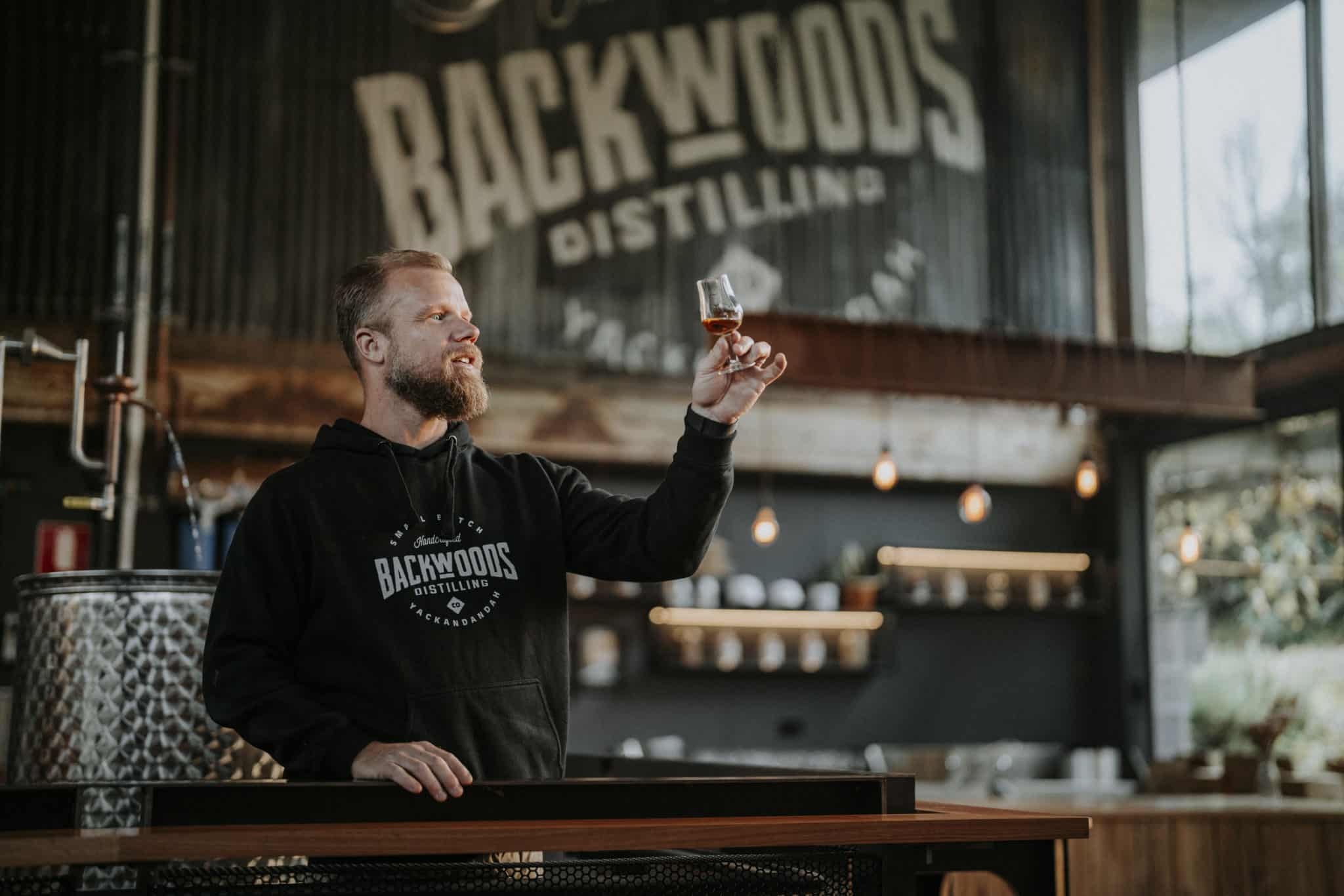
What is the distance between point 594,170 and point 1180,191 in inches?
142

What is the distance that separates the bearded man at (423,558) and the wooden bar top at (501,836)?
0.30 m

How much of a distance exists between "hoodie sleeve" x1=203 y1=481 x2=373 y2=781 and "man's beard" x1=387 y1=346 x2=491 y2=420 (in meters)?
0.23

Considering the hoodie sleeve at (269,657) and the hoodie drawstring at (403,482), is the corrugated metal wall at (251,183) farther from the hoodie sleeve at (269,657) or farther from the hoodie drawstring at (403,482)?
the hoodie sleeve at (269,657)

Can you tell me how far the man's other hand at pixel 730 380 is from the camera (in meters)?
1.76

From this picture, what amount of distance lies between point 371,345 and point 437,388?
13cm

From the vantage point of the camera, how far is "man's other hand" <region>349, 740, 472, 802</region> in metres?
1.53

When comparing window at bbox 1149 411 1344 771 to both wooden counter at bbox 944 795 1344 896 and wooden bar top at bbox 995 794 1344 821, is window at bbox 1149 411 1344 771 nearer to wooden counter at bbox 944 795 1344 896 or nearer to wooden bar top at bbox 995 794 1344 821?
wooden bar top at bbox 995 794 1344 821

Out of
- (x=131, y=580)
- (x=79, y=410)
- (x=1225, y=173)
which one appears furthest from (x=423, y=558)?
(x=1225, y=173)

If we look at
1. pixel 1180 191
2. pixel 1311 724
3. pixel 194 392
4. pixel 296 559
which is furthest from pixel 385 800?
pixel 1180 191

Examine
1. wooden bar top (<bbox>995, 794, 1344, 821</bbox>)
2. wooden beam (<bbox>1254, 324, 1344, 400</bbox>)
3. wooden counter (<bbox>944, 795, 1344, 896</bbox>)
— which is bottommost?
wooden counter (<bbox>944, 795, 1344, 896</bbox>)

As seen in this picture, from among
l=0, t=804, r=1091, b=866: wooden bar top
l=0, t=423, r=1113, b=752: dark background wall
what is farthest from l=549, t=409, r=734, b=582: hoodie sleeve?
l=0, t=423, r=1113, b=752: dark background wall

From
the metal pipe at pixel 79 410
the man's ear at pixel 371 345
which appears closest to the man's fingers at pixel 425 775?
the man's ear at pixel 371 345

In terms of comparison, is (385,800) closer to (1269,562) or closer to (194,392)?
(194,392)

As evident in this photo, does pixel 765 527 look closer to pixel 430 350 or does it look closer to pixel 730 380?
pixel 430 350
